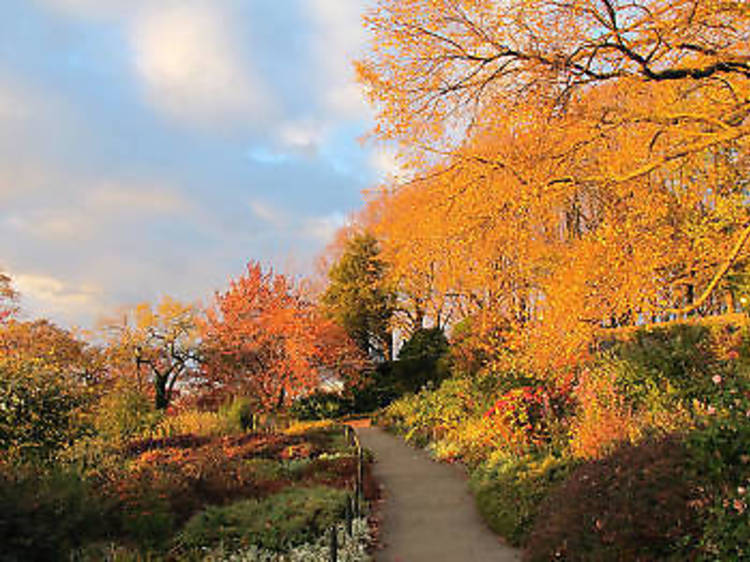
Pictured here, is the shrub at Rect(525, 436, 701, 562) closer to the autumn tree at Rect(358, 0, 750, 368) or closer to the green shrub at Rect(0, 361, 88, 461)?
the autumn tree at Rect(358, 0, 750, 368)

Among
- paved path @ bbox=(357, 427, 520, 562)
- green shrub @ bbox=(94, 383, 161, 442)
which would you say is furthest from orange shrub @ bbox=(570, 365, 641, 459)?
green shrub @ bbox=(94, 383, 161, 442)

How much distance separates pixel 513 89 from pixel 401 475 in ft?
22.9

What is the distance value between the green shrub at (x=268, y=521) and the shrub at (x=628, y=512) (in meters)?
2.42

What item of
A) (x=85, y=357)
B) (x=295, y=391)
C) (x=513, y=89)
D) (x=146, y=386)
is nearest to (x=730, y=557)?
(x=513, y=89)

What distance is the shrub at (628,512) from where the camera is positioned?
4723 mm

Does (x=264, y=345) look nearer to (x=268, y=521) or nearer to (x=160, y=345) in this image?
(x=160, y=345)

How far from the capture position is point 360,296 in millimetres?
25188

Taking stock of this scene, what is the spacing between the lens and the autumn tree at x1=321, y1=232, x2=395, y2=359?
25094 mm

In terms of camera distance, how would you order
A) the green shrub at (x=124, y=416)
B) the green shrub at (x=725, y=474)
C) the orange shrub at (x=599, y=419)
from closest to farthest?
the green shrub at (x=725, y=474) < the orange shrub at (x=599, y=419) < the green shrub at (x=124, y=416)

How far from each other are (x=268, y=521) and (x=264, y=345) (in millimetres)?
14339

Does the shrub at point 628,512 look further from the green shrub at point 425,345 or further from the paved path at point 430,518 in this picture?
the green shrub at point 425,345

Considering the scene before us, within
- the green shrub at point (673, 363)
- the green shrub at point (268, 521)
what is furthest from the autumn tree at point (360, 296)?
the green shrub at point (268, 521)

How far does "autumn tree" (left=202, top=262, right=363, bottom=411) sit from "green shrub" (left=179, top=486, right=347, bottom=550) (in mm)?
12508

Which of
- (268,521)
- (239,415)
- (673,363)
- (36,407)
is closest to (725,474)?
(268,521)
